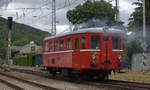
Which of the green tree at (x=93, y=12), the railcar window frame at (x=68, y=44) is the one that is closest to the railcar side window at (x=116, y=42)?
the railcar window frame at (x=68, y=44)

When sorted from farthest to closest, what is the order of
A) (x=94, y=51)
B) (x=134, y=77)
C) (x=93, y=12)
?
(x=93, y=12) → (x=134, y=77) → (x=94, y=51)

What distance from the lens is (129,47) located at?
27.2 metres

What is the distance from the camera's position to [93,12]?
29.5m

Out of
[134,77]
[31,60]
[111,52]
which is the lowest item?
[134,77]

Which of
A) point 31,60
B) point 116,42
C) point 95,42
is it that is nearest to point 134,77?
point 116,42

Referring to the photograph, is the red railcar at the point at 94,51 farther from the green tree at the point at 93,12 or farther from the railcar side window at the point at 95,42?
the green tree at the point at 93,12

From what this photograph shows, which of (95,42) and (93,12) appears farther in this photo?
(93,12)

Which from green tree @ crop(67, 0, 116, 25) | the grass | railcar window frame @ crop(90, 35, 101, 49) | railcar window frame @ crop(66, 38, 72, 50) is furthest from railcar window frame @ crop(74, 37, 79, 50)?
green tree @ crop(67, 0, 116, 25)

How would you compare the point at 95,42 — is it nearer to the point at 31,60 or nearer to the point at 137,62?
the point at 137,62

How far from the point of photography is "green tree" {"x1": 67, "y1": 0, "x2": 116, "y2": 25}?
29612 millimetres

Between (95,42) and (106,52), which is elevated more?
(95,42)

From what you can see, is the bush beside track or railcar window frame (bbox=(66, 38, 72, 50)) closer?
railcar window frame (bbox=(66, 38, 72, 50))

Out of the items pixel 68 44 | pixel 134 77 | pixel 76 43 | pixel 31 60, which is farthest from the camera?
pixel 31 60

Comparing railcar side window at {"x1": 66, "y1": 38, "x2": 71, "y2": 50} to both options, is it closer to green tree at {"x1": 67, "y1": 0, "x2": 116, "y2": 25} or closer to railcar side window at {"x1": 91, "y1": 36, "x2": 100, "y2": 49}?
railcar side window at {"x1": 91, "y1": 36, "x2": 100, "y2": 49}
